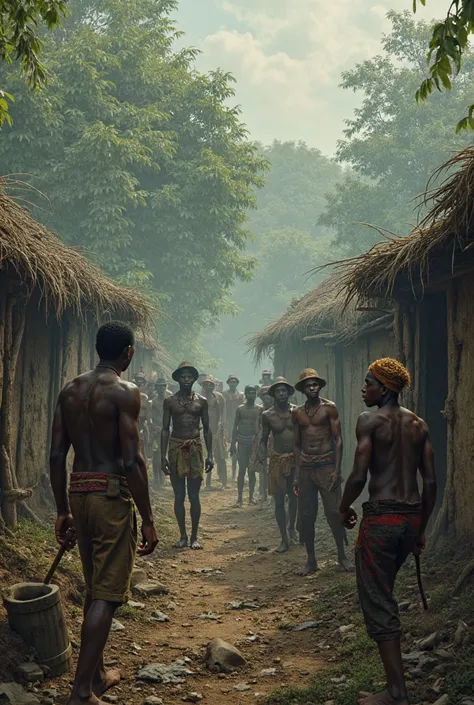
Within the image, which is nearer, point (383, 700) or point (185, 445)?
point (383, 700)

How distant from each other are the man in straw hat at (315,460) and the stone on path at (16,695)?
407 centimetres

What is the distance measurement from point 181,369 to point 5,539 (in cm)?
333

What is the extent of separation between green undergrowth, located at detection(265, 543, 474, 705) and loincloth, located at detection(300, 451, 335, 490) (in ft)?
3.33

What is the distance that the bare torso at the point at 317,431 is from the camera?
25.7 feet

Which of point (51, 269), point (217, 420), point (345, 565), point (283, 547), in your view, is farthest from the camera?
point (217, 420)

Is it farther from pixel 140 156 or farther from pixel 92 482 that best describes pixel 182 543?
pixel 140 156

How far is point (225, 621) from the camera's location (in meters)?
6.37

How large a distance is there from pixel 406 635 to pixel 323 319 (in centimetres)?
876

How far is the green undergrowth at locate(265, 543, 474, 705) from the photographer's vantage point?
14.1 feet

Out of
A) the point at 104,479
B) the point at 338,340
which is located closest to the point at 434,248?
the point at 104,479

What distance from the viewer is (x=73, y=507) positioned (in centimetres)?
415

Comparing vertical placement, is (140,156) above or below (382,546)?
above

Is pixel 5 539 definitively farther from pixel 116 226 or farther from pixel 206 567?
pixel 116 226

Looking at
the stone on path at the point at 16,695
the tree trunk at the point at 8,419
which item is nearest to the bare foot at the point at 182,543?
the tree trunk at the point at 8,419
